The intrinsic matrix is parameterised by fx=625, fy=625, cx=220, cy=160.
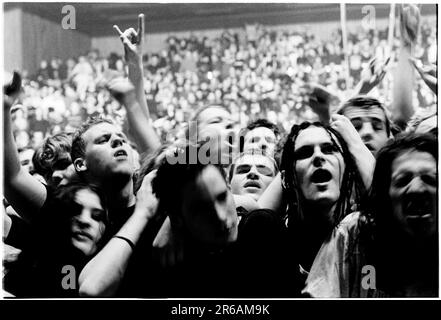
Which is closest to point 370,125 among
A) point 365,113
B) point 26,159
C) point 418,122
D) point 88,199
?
point 365,113

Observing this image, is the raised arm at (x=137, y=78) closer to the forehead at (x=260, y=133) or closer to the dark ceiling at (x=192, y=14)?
the dark ceiling at (x=192, y=14)

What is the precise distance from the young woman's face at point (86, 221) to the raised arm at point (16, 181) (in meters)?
0.16

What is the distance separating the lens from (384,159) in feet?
8.68

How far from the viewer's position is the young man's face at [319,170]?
263 cm

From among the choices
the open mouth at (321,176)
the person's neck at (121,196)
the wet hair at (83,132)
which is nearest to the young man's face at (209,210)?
the person's neck at (121,196)

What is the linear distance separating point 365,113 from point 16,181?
4.97 ft

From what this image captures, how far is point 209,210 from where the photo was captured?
104 inches

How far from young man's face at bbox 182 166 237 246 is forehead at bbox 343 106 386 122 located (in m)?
0.62

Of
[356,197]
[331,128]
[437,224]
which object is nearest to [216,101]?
[331,128]

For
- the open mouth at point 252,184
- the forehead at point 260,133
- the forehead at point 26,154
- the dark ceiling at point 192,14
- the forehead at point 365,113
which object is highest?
the dark ceiling at point 192,14

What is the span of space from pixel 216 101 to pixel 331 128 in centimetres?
51

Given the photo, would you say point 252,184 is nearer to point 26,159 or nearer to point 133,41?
point 133,41

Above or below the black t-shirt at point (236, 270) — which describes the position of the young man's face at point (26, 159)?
above

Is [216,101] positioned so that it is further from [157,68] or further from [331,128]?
[331,128]
